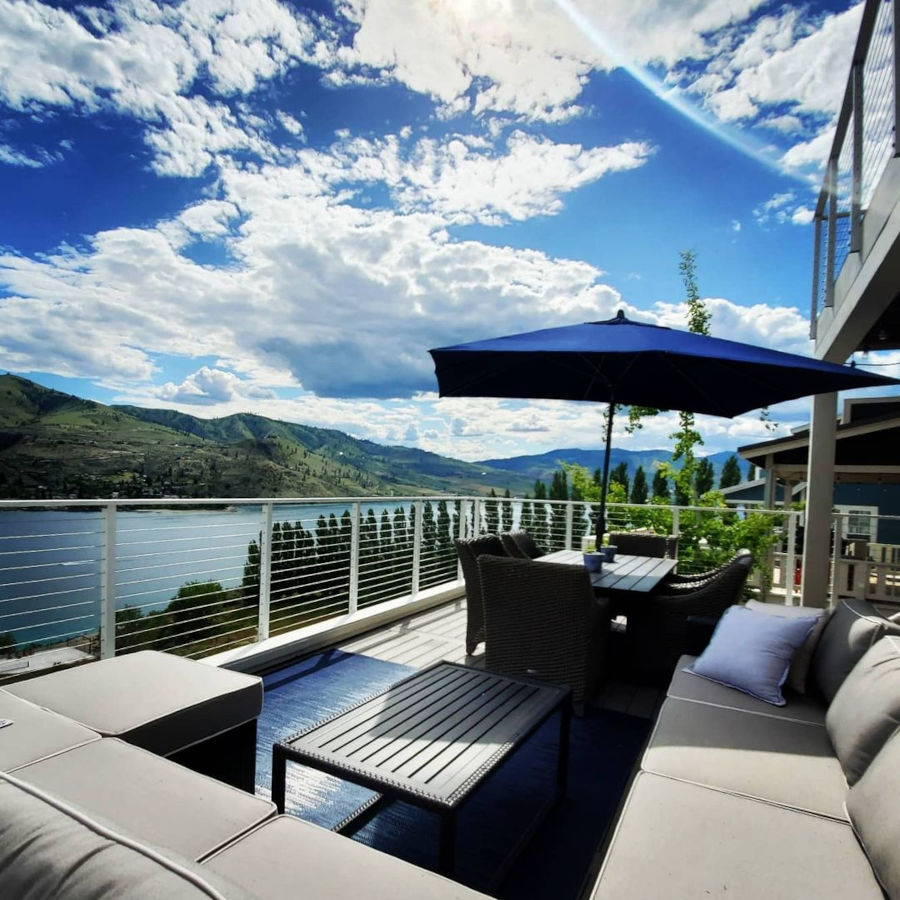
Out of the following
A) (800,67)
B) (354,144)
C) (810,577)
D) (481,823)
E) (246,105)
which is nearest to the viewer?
(481,823)

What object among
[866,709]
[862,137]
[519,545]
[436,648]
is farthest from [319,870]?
[862,137]

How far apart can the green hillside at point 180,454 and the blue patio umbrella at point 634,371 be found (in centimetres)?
804

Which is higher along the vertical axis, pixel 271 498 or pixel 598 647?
pixel 271 498

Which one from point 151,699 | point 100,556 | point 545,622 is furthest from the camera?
point 545,622

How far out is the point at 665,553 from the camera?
550 cm

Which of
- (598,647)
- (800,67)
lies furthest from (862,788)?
(800,67)

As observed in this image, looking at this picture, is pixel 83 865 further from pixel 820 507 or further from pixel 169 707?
pixel 820 507

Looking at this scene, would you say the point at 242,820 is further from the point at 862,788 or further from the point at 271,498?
the point at 271,498

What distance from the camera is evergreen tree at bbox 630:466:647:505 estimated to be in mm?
14758

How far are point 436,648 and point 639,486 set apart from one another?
1139 cm

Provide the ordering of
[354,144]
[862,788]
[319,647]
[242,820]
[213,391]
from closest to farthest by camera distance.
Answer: [242,820] → [862,788] → [319,647] → [354,144] → [213,391]

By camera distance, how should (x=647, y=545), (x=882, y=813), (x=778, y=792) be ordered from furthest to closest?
(x=647, y=545) → (x=778, y=792) → (x=882, y=813)

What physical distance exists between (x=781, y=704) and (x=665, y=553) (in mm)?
3099

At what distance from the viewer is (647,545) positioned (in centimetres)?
555
